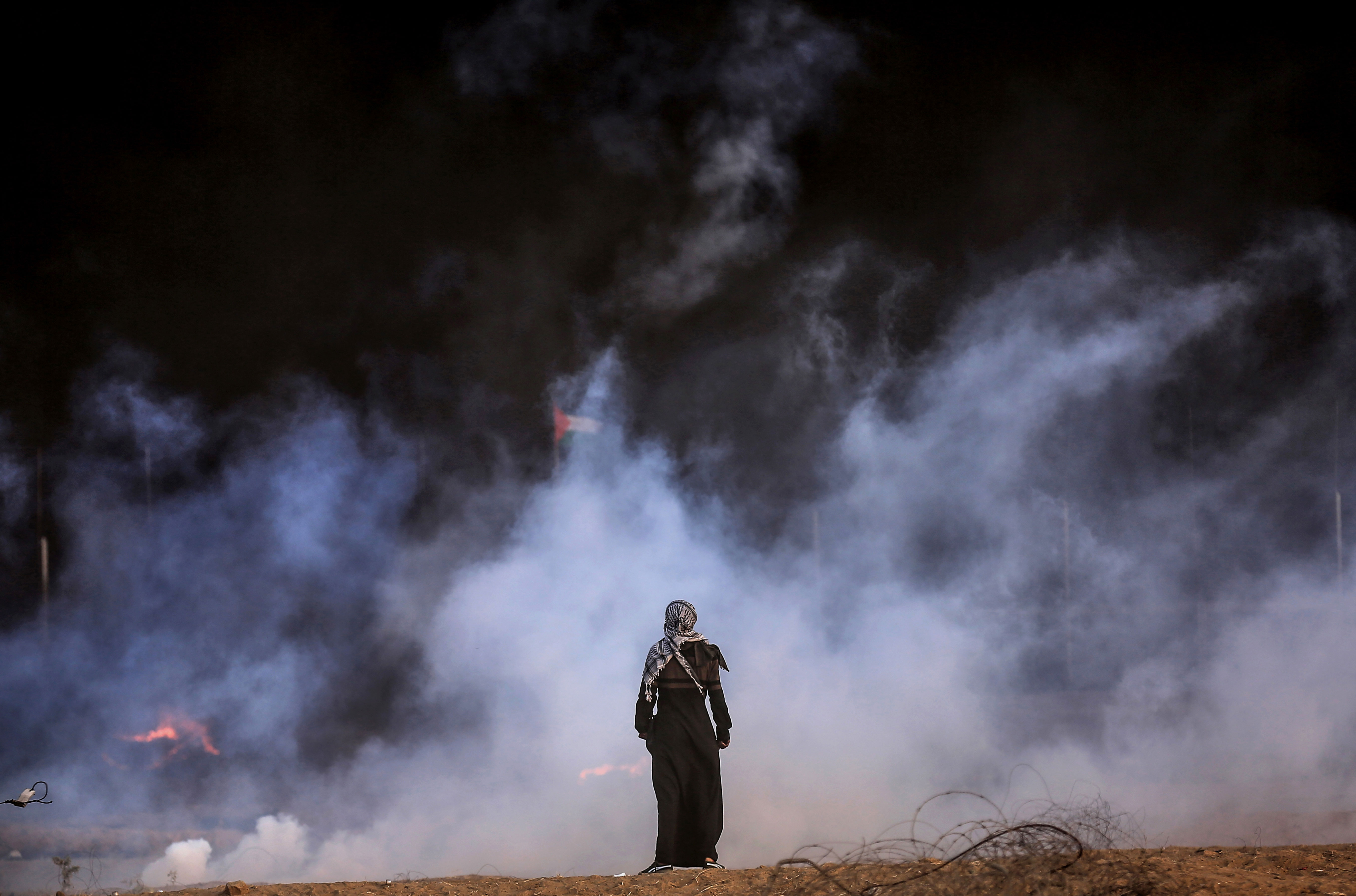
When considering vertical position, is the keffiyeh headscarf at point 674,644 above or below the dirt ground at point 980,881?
above

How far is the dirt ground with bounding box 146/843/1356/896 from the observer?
373cm

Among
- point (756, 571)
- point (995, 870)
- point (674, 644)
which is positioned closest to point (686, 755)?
point (674, 644)

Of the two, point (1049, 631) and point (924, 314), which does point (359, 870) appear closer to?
point (924, 314)

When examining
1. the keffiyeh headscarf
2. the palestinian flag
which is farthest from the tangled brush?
the palestinian flag

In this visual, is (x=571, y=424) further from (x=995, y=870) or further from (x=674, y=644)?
(x=995, y=870)

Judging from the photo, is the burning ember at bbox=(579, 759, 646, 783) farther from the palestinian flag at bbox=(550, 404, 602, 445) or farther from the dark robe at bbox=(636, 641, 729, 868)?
the palestinian flag at bbox=(550, 404, 602, 445)

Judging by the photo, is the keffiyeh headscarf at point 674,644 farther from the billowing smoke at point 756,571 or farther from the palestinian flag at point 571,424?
the palestinian flag at point 571,424

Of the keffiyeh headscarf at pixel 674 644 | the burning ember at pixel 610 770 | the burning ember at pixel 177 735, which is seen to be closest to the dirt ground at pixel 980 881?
the keffiyeh headscarf at pixel 674 644

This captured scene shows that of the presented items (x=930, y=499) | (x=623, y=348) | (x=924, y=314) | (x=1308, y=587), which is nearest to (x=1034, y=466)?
(x=930, y=499)

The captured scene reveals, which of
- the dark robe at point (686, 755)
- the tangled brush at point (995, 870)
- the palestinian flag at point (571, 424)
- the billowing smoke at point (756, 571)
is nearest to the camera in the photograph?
the tangled brush at point (995, 870)

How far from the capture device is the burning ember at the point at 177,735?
11125 mm

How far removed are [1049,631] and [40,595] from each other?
15109 mm

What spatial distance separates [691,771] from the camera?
18.6 ft

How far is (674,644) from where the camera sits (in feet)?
18.6
